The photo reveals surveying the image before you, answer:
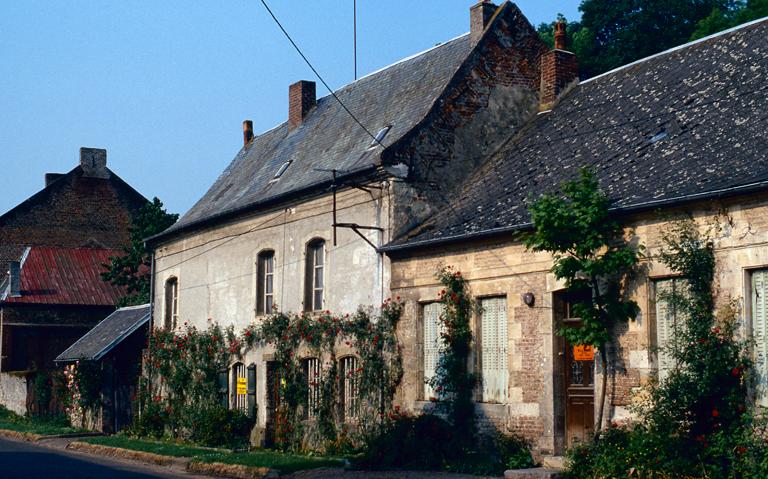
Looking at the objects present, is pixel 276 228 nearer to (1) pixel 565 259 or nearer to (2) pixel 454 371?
(2) pixel 454 371

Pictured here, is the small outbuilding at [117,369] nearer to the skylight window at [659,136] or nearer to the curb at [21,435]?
the curb at [21,435]

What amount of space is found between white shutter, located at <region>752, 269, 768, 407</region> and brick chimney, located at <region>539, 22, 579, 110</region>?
29.7ft

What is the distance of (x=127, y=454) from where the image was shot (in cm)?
2139

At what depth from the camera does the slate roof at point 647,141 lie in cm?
1438

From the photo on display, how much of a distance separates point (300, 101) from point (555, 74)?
842cm

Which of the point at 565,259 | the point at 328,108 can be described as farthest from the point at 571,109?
the point at 328,108

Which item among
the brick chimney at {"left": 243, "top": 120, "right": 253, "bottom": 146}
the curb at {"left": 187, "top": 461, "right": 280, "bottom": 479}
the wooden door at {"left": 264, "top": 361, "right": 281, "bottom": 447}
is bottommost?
the curb at {"left": 187, "top": 461, "right": 280, "bottom": 479}

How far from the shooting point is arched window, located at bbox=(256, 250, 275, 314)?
930 inches

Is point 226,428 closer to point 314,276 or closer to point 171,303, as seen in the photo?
point 314,276

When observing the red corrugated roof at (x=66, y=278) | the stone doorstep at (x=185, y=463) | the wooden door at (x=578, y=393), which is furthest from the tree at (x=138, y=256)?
the wooden door at (x=578, y=393)

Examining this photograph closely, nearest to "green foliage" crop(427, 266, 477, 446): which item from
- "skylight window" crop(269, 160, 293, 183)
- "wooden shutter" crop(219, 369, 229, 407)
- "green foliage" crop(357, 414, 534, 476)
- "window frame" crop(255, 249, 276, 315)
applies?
"green foliage" crop(357, 414, 534, 476)

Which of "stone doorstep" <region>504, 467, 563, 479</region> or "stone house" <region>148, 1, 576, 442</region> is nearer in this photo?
"stone doorstep" <region>504, 467, 563, 479</region>

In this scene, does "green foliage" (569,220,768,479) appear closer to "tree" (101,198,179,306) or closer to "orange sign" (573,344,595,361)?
"orange sign" (573,344,595,361)

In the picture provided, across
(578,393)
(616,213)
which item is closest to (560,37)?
(616,213)
